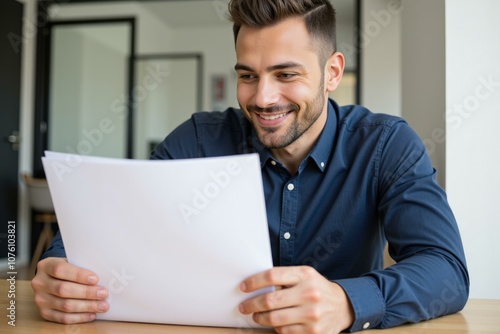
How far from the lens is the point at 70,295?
2.62ft

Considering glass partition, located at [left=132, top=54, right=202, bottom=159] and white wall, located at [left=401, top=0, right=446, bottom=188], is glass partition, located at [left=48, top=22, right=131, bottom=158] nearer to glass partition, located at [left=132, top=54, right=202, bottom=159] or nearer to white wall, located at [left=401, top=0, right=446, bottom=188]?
glass partition, located at [left=132, top=54, right=202, bottom=159]

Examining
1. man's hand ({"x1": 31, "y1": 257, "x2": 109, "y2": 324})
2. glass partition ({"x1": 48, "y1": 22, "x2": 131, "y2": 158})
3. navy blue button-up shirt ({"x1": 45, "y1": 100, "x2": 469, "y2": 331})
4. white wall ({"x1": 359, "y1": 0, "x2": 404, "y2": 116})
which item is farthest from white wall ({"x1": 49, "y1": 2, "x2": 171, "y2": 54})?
man's hand ({"x1": 31, "y1": 257, "x2": 109, "y2": 324})

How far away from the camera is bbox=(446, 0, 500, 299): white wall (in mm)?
1377

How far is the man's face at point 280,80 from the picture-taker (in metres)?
1.14

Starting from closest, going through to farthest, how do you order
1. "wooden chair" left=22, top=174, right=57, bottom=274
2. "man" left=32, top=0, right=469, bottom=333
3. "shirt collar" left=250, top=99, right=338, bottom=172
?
"man" left=32, top=0, right=469, bottom=333 → "shirt collar" left=250, top=99, right=338, bottom=172 → "wooden chair" left=22, top=174, right=57, bottom=274

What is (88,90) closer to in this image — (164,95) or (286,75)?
(164,95)

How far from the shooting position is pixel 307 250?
3.99ft

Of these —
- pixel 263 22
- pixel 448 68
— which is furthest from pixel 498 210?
pixel 263 22

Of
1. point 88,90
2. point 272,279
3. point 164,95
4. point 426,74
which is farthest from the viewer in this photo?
point 164,95

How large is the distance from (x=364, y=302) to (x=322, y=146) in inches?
21.4

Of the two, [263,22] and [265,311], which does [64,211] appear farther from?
[263,22]

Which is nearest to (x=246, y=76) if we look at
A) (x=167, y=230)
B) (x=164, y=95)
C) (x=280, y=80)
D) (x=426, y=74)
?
(x=280, y=80)

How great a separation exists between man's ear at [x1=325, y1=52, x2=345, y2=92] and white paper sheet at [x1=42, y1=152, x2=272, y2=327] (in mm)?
716

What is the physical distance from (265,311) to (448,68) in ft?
3.20
